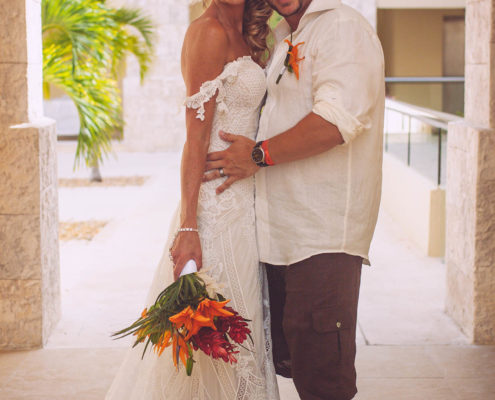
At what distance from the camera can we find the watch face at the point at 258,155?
9.33 ft

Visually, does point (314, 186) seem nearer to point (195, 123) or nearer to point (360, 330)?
point (195, 123)

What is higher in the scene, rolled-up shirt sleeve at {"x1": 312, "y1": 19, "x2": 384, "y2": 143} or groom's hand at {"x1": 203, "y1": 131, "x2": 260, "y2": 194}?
rolled-up shirt sleeve at {"x1": 312, "y1": 19, "x2": 384, "y2": 143}

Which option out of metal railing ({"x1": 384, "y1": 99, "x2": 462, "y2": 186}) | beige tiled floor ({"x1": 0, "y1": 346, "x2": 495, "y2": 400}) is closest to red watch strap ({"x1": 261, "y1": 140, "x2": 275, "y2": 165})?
beige tiled floor ({"x1": 0, "y1": 346, "x2": 495, "y2": 400})

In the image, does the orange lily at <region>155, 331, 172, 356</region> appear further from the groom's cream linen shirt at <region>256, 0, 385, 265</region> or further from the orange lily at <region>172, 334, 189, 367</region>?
the groom's cream linen shirt at <region>256, 0, 385, 265</region>

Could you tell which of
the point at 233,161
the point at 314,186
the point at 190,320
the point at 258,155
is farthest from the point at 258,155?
the point at 190,320

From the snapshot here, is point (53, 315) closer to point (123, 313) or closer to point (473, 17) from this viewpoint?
point (123, 313)

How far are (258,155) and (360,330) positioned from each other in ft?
8.92

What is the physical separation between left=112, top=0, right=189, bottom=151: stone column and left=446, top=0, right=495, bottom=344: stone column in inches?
505

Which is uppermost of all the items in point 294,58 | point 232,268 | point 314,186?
point 294,58

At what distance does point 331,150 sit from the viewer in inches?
114

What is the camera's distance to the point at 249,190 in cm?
304

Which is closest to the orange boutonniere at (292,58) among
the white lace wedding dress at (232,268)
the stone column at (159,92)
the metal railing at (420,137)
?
the white lace wedding dress at (232,268)

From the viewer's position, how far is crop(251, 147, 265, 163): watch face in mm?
2842

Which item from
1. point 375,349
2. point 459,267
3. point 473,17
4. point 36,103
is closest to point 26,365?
point 36,103
